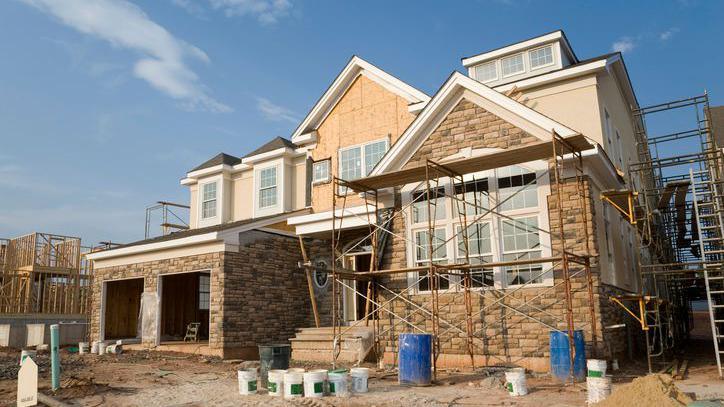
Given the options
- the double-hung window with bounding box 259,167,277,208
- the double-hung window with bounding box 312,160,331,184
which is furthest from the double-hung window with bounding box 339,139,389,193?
the double-hung window with bounding box 259,167,277,208

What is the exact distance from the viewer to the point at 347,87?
59.4ft

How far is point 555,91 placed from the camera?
49.1 ft

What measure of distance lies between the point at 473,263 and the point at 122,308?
14.1 meters

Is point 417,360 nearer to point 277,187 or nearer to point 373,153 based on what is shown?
point 373,153

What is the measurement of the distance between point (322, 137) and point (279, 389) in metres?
10.6

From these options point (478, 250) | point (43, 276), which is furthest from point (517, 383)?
point (43, 276)

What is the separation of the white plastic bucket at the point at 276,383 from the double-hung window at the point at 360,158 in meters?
8.70

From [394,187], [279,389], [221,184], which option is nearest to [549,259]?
[394,187]

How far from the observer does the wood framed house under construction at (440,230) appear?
1155 centimetres

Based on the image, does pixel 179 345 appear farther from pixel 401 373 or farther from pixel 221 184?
pixel 401 373

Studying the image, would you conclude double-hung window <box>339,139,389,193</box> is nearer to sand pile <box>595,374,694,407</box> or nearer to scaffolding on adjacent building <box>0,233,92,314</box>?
sand pile <box>595,374,694,407</box>

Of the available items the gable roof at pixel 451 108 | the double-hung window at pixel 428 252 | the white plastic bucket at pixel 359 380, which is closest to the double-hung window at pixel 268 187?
the gable roof at pixel 451 108

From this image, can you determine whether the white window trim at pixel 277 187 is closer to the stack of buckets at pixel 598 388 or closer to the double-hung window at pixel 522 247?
the double-hung window at pixel 522 247

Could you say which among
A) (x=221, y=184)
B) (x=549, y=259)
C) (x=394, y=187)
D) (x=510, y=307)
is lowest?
(x=510, y=307)
